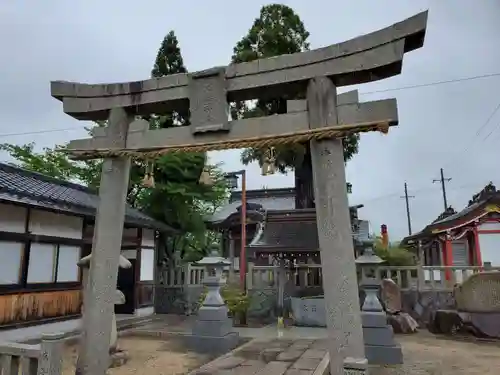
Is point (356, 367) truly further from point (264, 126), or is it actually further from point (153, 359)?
point (153, 359)

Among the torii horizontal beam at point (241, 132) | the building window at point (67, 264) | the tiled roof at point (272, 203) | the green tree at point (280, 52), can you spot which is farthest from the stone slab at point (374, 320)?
the tiled roof at point (272, 203)

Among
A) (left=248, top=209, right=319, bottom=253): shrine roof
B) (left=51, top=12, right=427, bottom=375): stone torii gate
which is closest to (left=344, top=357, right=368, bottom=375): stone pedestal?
(left=51, top=12, right=427, bottom=375): stone torii gate

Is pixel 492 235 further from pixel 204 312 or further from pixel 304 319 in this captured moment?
pixel 204 312

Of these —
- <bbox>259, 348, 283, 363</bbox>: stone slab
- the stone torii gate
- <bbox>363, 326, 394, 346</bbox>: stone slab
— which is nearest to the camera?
the stone torii gate

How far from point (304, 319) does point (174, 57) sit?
49.2ft

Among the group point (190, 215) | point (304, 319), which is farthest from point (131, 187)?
point (304, 319)

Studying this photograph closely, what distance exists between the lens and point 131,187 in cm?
1802

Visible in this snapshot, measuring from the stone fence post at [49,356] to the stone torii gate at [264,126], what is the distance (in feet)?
4.63

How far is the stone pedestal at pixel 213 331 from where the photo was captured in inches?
363

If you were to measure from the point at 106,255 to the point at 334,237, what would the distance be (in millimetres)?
3210

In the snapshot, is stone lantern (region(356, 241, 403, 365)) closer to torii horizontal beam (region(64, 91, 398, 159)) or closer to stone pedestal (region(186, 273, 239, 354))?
stone pedestal (region(186, 273, 239, 354))

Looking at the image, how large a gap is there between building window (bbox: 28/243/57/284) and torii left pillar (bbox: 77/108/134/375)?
6415 millimetres

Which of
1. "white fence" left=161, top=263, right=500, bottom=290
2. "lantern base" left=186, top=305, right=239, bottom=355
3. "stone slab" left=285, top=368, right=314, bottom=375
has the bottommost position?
"stone slab" left=285, top=368, right=314, bottom=375

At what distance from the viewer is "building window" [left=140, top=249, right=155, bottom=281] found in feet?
52.0
